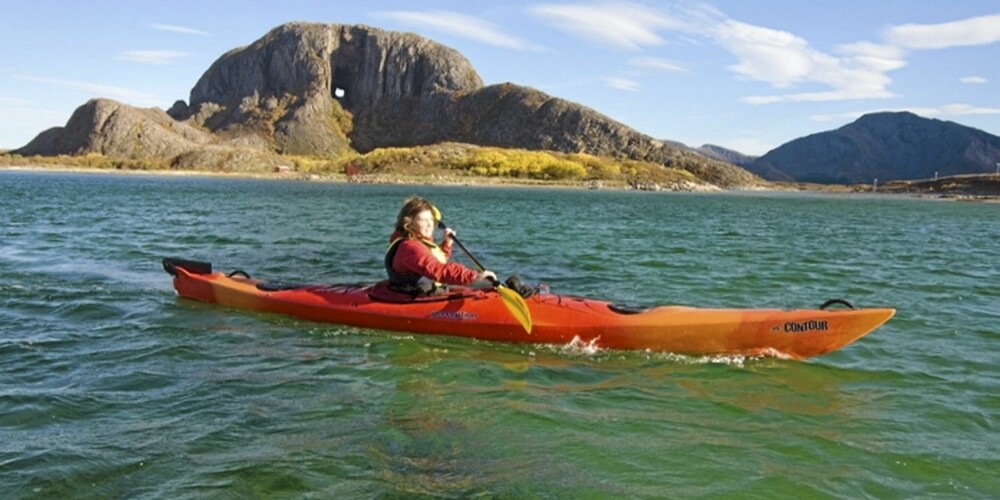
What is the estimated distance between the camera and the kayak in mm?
7320

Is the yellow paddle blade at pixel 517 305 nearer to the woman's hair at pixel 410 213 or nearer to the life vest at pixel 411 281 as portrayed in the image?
the life vest at pixel 411 281

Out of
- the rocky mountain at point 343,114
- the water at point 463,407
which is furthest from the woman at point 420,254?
the rocky mountain at point 343,114

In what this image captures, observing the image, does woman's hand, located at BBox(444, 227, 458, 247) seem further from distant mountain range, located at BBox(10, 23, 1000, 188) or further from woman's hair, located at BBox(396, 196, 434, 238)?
distant mountain range, located at BBox(10, 23, 1000, 188)

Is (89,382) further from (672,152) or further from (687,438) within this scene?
(672,152)

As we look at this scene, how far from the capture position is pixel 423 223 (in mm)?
7848

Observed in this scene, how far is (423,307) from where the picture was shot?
8.32 meters

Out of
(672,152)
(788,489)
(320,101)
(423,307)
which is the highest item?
(320,101)

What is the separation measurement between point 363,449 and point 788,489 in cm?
281

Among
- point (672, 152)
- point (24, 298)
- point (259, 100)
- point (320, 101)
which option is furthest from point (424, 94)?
point (24, 298)

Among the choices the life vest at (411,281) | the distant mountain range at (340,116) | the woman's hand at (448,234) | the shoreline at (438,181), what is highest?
the distant mountain range at (340,116)

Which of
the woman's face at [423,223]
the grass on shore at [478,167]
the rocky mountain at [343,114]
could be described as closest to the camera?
the woman's face at [423,223]

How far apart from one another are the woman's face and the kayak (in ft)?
2.82

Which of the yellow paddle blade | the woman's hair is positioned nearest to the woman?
the woman's hair

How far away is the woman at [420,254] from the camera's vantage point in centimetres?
758
